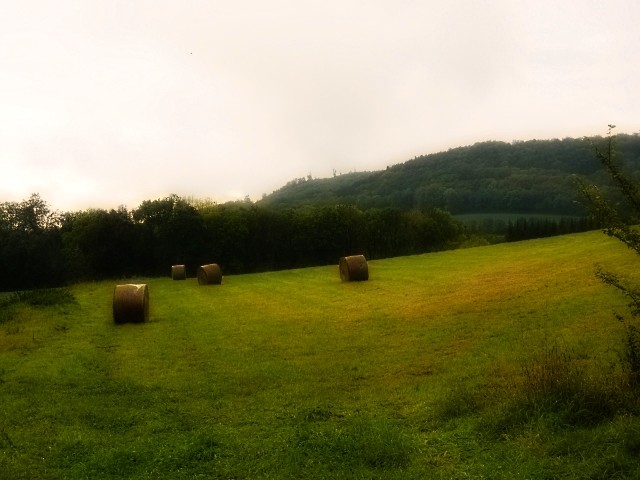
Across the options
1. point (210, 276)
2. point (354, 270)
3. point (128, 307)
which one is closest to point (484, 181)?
point (210, 276)

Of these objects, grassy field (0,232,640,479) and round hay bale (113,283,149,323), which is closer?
grassy field (0,232,640,479)

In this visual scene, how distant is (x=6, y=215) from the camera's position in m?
84.6

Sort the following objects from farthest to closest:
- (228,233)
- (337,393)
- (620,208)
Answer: (228,233)
(337,393)
(620,208)

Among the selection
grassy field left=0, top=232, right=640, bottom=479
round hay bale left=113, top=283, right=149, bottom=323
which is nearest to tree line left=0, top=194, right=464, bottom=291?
round hay bale left=113, top=283, right=149, bottom=323

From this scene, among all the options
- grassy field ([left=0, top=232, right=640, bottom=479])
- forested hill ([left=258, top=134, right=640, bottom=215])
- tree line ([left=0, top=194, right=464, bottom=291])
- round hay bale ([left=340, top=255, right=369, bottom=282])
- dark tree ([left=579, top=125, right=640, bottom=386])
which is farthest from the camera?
forested hill ([left=258, top=134, right=640, bottom=215])

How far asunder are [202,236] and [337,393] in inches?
2724

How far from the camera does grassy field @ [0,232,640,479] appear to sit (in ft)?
25.0

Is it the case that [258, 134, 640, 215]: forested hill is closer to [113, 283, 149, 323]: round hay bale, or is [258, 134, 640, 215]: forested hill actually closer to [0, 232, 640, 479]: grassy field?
[113, 283, 149, 323]: round hay bale

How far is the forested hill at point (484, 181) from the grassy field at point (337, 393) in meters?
81.9

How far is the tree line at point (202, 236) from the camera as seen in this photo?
72375mm

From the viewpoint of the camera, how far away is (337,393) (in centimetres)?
1148

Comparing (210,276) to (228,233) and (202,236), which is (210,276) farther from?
(228,233)

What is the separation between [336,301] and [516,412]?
18733 mm

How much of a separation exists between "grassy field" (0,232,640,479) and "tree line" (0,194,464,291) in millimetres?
51476
